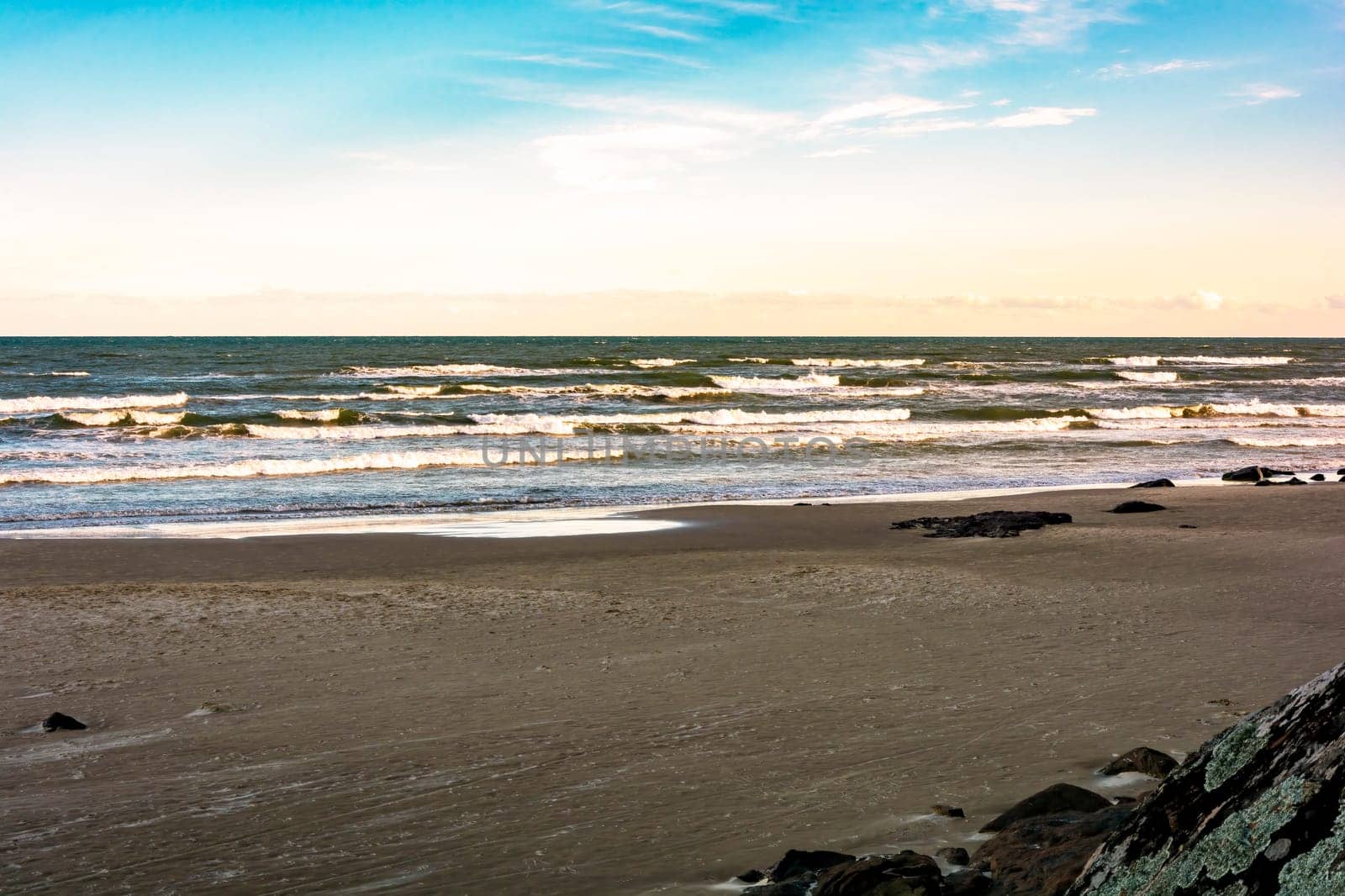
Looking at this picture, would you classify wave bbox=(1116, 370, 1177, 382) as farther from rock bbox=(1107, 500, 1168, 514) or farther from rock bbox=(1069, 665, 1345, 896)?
rock bbox=(1069, 665, 1345, 896)

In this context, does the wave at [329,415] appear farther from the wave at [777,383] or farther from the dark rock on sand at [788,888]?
the dark rock on sand at [788,888]

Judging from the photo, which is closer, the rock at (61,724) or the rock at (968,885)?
the rock at (968,885)

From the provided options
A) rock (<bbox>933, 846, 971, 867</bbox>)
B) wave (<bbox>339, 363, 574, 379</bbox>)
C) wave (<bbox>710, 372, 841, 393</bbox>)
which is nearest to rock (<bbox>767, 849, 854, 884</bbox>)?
rock (<bbox>933, 846, 971, 867</bbox>)

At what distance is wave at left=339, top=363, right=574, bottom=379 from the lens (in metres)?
55.8

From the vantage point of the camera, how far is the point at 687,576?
33.1 ft

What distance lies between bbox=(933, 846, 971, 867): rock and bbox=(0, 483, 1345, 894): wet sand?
18 centimetres

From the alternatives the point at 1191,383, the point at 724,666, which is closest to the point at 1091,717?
the point at 724,666

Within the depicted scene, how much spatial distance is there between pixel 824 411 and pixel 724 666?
30.6 m

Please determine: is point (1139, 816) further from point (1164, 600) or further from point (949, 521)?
point (949, 521)

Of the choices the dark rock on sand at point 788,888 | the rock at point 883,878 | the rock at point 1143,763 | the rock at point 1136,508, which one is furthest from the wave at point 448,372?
the rock at point 883,878

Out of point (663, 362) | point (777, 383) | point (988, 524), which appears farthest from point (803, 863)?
point (663, 362)

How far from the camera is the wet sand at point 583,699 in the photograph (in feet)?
12.9

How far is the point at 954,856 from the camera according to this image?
3.58m

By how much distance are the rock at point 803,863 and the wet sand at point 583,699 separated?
0.74 ft
